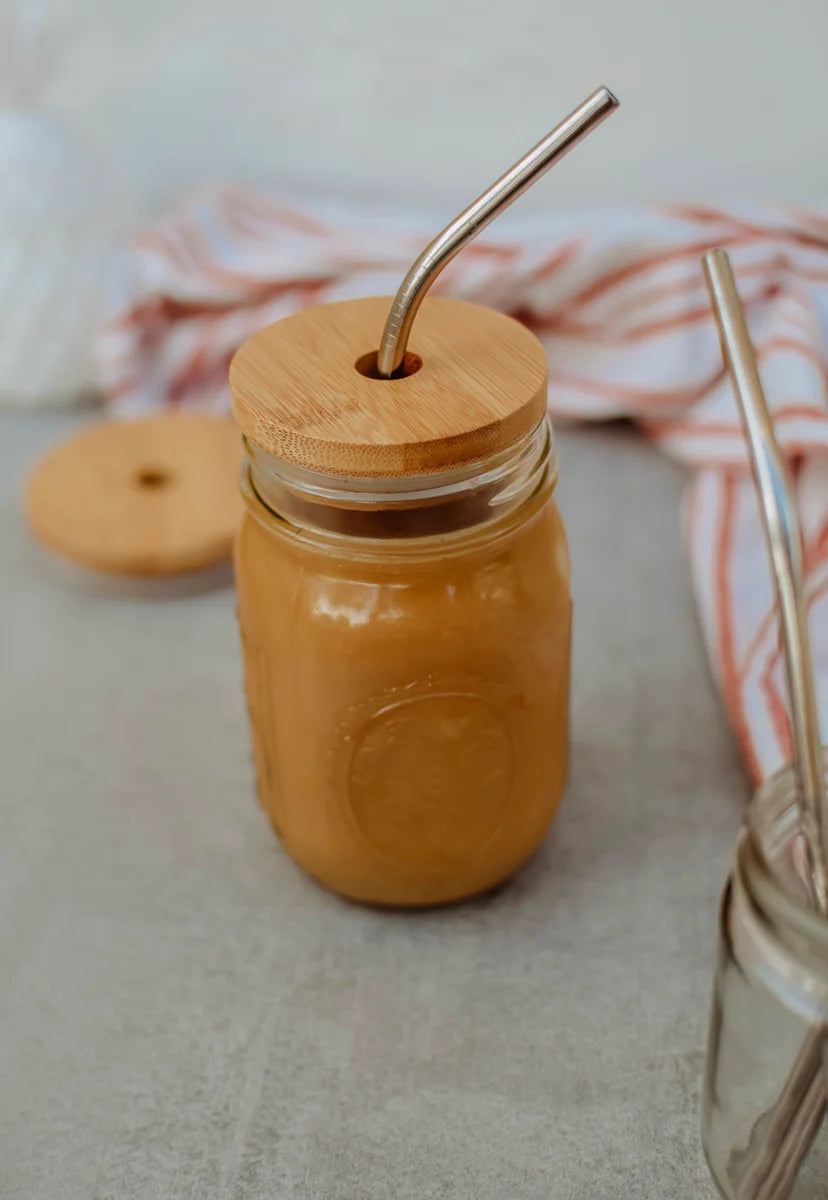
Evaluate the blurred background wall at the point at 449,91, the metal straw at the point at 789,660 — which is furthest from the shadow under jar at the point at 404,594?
the blurred background wall at the point at 449,91

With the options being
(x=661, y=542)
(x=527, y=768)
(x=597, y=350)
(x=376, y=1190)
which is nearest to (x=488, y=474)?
(x=527, y=768)

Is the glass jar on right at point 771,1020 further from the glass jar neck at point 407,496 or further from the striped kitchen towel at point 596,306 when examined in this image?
the striped kitchen towel at point 596,306

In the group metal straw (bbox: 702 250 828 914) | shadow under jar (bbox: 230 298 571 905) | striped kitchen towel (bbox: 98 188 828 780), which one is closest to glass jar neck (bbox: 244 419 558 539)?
shadow under jar (bbox: 230 298 571 905)

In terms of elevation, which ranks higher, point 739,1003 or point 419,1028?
point 739,1003

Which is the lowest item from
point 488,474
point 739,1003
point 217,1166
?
point 217,1166

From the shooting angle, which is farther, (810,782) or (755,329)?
(755,329)

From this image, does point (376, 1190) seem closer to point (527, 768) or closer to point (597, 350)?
point (527, 768)

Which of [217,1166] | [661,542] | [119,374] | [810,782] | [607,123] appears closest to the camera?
[810,782]
